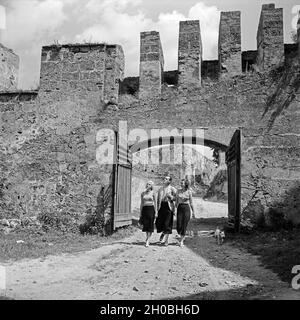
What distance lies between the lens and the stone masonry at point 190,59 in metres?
8.51

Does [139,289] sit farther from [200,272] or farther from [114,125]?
[114,125]

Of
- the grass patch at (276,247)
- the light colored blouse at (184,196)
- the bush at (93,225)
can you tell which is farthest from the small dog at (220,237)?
the bush at (93,225)

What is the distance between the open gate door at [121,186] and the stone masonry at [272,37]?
3692mm

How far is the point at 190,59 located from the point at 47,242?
5067 mm

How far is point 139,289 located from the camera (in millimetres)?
4363

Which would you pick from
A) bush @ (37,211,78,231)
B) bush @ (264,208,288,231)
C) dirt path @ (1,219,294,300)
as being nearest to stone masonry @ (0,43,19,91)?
bush @ (37,211,78,231)

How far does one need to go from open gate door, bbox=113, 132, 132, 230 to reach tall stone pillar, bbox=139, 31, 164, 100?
4.19 feet

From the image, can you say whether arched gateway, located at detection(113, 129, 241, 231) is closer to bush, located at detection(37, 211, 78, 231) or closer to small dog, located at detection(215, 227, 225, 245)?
small dog, located at detection(215, 227, 225, 245)

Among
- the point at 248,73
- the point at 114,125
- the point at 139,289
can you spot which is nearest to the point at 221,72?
the point at 248,73

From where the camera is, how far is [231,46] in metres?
8.34

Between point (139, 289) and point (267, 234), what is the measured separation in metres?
4.07

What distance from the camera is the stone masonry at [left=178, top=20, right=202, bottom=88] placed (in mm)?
8508

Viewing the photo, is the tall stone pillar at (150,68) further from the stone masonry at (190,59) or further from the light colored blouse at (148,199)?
the light colored blouse at (148,199)

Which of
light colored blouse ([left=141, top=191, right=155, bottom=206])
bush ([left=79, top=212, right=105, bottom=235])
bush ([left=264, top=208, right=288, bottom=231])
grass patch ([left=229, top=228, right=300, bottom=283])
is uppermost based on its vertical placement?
light colored blouse ([left=141, top=191, right=155, bottom=206])
